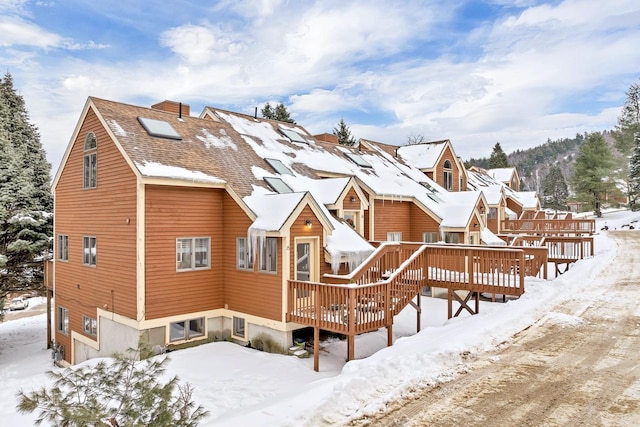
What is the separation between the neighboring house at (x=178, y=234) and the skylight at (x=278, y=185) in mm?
69

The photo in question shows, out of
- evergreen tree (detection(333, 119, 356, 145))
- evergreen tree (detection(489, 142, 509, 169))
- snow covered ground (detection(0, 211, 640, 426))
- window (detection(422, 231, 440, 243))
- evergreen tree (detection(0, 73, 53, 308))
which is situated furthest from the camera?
evergreen tree (detection(489, 142, 509, 169))

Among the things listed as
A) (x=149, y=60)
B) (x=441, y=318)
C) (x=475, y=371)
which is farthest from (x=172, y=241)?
(x=149, y=60)

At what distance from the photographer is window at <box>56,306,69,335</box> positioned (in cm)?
1500

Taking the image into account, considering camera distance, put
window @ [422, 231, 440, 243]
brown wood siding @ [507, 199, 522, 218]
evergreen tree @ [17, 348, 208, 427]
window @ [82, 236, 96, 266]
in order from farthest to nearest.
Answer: brown wood siding @ [507, 199, 522, 218]
window @ [422, 231, 440, 243]
window @ [82, 236, 96, 266]
evergreen tree @ [17, 348, 208, 427]

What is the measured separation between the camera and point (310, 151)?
749 inches

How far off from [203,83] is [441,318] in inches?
869

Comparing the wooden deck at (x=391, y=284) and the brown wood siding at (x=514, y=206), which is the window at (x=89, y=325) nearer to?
the wooden deck at (x=391, y=284)

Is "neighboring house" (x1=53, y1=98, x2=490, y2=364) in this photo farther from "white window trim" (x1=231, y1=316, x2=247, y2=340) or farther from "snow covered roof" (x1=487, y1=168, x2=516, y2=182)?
"snow covered roof" (x1=487, y1=168, x2=516, y2=182)

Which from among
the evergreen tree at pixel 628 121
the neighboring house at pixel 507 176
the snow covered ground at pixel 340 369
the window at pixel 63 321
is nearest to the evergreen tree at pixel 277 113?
the neighboring house at pixel 507 176

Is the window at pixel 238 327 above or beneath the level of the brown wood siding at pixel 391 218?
beneath

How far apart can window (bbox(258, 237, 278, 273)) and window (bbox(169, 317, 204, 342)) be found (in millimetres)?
2709

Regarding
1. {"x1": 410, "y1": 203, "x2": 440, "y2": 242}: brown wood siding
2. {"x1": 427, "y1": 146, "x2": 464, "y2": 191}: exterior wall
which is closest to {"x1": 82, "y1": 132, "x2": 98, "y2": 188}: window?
{"x1": 410, "y1": 203, "x2": 440, "y2": 242}: brown wood siding

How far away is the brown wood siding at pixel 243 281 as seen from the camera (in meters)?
11.0

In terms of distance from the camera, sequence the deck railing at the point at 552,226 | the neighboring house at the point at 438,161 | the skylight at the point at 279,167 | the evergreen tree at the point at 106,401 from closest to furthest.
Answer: the evergreen tree at the point at 106,401, the skylight at the point at 279,167, the neighboring house at the point at 438,161, the deck railing at the point at 552,226
